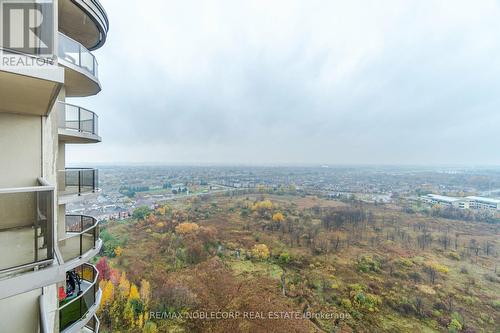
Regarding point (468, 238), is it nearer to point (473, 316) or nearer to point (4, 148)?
point (473, 316)

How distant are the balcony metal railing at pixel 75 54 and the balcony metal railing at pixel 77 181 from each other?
5.99ft

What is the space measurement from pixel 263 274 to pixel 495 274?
23.8m

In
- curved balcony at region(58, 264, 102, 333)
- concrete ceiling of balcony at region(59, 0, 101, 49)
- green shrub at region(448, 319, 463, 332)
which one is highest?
concrete ceiling of balcony at region(59, 0, 101, 49)

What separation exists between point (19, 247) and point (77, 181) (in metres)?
2.71

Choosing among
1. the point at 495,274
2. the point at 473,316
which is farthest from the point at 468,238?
the point at 473,316

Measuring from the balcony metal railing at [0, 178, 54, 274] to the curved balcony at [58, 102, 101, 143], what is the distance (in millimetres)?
2216

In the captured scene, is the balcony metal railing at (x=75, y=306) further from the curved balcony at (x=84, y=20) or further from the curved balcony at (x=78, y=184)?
the curved balcony at (x=84, y=20)

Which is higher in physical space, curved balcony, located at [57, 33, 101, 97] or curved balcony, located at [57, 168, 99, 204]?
curved balcony, located at [57, 33, 101, 97]

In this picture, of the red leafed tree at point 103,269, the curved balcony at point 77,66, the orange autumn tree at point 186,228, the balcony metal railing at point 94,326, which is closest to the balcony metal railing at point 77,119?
the curved balcony at point 77,66

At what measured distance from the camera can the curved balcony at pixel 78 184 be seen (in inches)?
162

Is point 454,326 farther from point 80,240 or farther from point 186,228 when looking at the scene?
point 186,228

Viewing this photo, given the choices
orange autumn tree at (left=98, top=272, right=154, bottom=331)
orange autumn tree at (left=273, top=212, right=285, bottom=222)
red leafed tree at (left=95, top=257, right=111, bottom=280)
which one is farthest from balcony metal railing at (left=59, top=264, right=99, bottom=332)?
orange autumn tree at (left=273, top=212, right=285, bottom=222)

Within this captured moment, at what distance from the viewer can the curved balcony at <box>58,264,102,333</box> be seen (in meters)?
3.64

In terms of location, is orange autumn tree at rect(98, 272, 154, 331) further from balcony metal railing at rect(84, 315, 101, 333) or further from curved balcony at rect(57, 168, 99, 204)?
curved balcony at rect(57, 168, 99, 204)
